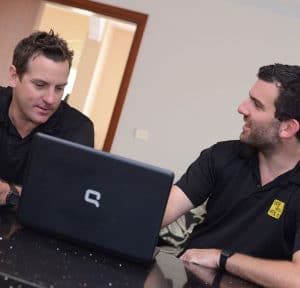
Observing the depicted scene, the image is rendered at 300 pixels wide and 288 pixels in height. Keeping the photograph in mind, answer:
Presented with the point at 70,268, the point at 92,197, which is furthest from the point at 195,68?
the point at 70,268

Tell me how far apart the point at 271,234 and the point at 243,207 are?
13 cm

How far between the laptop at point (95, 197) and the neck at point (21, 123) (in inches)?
→ 27.1

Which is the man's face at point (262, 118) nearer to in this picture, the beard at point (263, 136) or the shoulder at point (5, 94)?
the beard at point (263, 136)

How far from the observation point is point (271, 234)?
149cm

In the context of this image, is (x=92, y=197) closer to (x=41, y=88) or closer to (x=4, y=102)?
(x=41, y=88)

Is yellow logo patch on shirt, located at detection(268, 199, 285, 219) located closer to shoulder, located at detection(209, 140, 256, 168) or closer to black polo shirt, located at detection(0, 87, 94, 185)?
shoulder, located at detection(209, 140, 256, 168)

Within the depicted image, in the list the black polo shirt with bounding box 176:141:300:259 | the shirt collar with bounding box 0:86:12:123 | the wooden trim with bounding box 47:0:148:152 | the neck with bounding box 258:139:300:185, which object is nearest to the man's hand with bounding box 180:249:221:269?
the black polo shirt with bounding box 176:141:300:259

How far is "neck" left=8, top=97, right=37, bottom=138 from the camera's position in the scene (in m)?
1.60

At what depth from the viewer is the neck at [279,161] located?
156cm

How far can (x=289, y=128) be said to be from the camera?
5.20ft

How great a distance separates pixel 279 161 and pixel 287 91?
24 centimetres

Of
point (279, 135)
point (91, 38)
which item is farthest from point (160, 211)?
point (91, 38)

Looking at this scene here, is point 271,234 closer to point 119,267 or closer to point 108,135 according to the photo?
point 119,267

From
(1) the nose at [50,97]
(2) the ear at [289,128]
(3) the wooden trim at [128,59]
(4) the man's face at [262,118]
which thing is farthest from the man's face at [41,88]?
(3) the wooden trim at [128,59]
